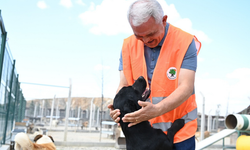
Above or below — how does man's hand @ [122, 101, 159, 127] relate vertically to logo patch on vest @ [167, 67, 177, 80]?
below

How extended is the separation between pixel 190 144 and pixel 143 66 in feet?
2.42

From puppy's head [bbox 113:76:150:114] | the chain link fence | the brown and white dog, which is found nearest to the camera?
puppy's head [bbox 113:76:150:114]

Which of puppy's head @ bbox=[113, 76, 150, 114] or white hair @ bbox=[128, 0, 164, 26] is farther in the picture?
puppy's head @ bbox=[113, 76, 150, 114]

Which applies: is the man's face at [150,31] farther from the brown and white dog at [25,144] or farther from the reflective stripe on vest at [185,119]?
the brown and white dog at [25,144]

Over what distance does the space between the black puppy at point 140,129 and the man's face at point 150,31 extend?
32cm

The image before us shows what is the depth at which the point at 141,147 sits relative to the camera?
193 cm

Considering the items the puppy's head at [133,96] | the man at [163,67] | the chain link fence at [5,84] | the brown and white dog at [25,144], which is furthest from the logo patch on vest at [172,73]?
the chain link fence at [5,84]

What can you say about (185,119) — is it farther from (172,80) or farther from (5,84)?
(5,84)

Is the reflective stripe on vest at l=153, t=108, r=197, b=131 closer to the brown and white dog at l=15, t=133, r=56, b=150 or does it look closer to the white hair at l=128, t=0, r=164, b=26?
the white hair at l=128, t=0, r=164, b=26

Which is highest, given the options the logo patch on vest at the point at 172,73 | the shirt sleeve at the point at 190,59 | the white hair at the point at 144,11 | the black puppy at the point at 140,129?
the white hair at the point at 144,11

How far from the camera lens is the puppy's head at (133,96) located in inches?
80.0

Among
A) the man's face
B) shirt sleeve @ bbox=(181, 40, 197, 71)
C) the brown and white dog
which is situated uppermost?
the man's face

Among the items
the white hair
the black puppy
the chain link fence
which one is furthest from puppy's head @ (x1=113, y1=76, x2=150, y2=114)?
the chain link fence

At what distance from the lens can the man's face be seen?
1758 millimetres
